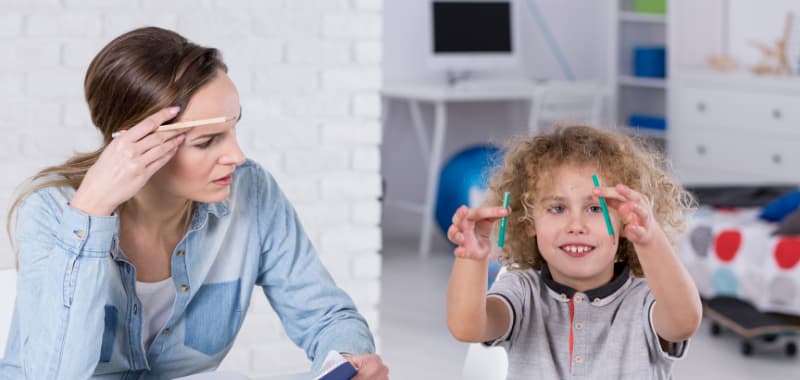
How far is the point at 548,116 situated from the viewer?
5367 millimetres

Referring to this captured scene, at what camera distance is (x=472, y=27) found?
5.83 meters

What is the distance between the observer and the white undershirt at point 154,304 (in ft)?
4.83

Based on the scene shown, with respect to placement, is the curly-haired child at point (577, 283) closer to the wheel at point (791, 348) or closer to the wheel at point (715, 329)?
the wheel at point (791, 348)

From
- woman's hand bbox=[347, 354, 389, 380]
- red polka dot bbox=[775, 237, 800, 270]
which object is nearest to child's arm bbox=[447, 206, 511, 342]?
woman's hand bbox=[347, 354, 389, 380]

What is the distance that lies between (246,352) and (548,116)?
3.29 metres

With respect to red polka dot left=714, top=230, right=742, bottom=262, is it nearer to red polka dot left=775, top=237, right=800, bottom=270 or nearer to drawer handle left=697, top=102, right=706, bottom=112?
red polka dot left=775, top=237, right=800, bottom=270

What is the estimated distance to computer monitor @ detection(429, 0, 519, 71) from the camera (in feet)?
18.8

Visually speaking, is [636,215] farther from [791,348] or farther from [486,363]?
[791,348]

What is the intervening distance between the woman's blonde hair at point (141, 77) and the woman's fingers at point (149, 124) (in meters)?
0.03

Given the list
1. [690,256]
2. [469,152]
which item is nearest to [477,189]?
[469,152]

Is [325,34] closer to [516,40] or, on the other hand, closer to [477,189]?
[477,189]

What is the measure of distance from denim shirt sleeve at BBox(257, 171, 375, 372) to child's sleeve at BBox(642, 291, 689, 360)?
39 centimetres

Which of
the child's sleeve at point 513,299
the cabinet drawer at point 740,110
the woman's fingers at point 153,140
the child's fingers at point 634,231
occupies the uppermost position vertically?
the woman's fingers at point 153,140

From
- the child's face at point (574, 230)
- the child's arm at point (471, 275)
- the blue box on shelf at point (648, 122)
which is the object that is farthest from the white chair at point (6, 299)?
the blue box on shelf at point (648, 122)
